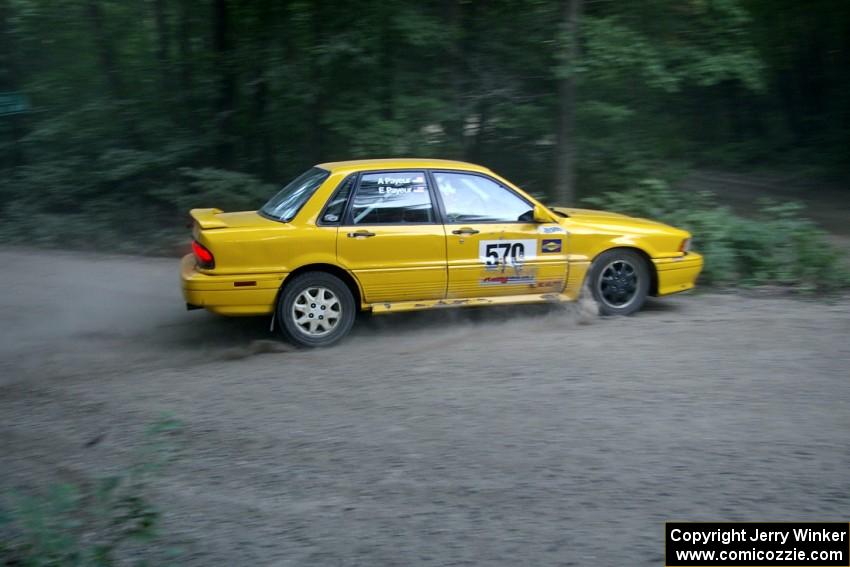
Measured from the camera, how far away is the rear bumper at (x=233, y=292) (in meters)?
7.50

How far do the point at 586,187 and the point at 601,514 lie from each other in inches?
379

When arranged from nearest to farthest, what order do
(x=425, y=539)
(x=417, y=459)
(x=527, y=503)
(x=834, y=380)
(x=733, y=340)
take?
(x=425, y=539), (x=527, y=503), (x=417, y=459), (x=834, y=380), (x=733, y=340)

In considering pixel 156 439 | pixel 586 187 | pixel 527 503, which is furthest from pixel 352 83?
pixel 527 503

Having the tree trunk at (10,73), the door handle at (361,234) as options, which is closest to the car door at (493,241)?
the door handle at (361,234)

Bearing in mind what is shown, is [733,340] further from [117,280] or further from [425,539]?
[117,280]

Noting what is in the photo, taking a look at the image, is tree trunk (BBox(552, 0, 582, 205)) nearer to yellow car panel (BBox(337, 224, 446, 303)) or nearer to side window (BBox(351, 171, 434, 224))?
side window (BBox(351, 171, 434, 224))

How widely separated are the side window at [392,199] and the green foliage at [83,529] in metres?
3.60

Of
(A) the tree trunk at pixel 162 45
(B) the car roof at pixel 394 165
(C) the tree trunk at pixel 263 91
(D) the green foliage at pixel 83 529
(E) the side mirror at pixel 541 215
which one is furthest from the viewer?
(A) the tree trunk at pixel 162 45

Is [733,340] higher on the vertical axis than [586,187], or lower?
lower

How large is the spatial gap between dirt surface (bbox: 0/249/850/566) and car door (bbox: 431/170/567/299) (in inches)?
17.4

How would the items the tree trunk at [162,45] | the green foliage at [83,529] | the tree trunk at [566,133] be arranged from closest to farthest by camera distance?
the green foliage at [83,529] < the tree trunk at [566,133] < the tree trunk at [162,45]

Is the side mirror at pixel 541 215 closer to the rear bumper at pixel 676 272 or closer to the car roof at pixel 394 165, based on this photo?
the car roof at pixel 394 165

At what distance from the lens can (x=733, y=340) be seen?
758 centimetres

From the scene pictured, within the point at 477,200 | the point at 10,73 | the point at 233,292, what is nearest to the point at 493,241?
the point at 477,200
